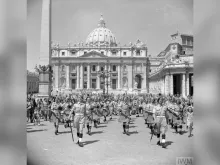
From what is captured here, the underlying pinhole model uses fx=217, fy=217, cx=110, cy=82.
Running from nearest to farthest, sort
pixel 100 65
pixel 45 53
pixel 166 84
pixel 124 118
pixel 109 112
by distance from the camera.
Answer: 1. pixel 124 118
2. pixel 45 53
3. pixel 109 112
4. pixel 166 84
5. pixel 100 65

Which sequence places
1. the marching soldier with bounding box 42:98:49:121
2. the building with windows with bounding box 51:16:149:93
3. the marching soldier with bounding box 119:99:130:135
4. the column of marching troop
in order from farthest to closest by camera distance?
the building with windows with bounding box 51:16:149:93 → the marching soldier with bounding box 42:98:49:121 → the marching soldier with bounding box 119:99:130:135 → the column of marching troop

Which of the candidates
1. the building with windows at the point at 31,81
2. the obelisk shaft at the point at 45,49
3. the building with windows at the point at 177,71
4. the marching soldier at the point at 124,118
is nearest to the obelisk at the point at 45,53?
the obelisk shaft at the point at 45,49

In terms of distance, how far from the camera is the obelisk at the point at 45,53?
12.2m

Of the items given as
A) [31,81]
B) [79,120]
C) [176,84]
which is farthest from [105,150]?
[176,84]

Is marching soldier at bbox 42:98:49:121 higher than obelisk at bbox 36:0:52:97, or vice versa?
obelisk at bbox 36:0:52:97

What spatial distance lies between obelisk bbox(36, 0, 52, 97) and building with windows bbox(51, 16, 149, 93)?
39.7 metres

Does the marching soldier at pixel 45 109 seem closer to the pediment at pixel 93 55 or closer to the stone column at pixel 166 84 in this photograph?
the stone column at pixel 166 84

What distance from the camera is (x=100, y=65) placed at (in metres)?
64.1

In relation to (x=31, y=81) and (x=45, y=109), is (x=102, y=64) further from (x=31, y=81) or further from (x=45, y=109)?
(x=31, y=81)

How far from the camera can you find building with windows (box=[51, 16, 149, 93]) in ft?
187

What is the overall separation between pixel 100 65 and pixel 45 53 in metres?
50.2

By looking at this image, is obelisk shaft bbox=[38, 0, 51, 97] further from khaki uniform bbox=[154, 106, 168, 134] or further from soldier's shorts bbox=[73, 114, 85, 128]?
khaki uniform bbox=[154, 106, 168, 134]

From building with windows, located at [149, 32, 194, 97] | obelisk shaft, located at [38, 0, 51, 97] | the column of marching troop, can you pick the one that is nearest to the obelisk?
obelisk shaft, located at [38, 0, 51, 97]

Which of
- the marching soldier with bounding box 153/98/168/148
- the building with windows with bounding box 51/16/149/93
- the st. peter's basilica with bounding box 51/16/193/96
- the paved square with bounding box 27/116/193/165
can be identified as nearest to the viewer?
the paved square with bounding box 27/116/193/165
